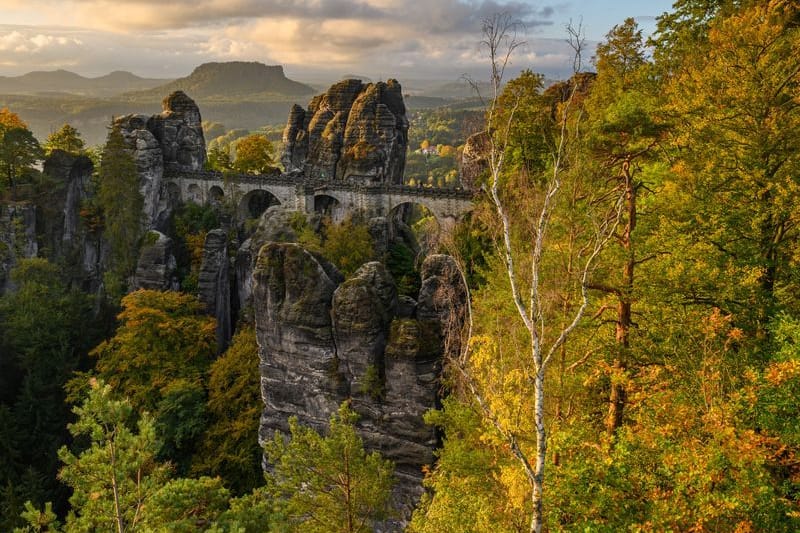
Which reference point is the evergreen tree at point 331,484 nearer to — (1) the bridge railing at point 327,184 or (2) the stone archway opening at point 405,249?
(2) the stone archway opening at point 405,249

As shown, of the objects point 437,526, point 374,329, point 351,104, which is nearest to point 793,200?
point 437,526

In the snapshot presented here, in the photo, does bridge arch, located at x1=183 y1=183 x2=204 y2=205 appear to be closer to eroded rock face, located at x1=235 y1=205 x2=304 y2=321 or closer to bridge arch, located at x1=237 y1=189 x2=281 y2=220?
bridge arch, located at x1=237 y1=189 x2=281 y2=220

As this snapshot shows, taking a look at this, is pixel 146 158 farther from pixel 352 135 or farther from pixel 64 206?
pixel 352 135

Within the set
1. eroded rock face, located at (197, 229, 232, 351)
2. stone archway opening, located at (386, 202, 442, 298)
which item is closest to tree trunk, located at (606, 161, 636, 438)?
stone archway opening, located at (386, 202, 442, 298)

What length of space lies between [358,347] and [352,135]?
32237 mm

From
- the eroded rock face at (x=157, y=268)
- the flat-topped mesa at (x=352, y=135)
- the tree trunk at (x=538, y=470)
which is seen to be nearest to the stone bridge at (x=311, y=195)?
the flat-topped mesa at (x=352, y=135)

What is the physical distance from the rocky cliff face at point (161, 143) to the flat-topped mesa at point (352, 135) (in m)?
9.75

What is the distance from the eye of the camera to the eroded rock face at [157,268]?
1528 inches

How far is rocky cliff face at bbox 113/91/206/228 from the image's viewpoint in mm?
46750

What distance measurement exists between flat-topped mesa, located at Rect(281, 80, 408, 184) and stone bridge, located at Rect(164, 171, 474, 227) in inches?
81.6

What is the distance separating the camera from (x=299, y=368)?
22.5 metres

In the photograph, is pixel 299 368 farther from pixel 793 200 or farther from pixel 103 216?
pixel 103 216

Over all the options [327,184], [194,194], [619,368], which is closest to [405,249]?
[327,184]

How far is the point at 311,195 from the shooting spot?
45.1m
